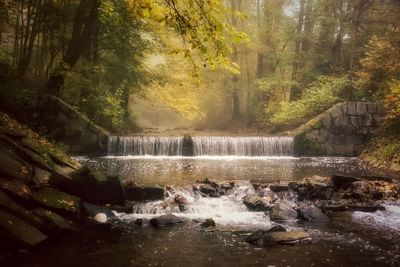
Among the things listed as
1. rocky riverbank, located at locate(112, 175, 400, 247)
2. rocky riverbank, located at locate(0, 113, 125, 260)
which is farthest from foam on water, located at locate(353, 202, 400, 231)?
rocky riverbank, located at locate(0, 113, 125, 260)

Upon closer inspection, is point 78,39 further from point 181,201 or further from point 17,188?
point 17,188

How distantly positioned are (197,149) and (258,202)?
10281 mm

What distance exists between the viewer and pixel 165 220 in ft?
27.7

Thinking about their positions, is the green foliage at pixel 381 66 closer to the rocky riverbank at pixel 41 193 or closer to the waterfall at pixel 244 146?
the waterfall at pixel 244 146

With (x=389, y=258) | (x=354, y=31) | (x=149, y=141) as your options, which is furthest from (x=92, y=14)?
(x=354, y=31)

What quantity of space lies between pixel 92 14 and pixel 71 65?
6.73 feet

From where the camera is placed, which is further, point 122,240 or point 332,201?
point 332,201

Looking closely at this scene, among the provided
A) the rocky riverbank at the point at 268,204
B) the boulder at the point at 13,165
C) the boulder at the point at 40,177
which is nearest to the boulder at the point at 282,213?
the rocky riverbank at the point at 268,204

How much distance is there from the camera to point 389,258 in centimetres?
639

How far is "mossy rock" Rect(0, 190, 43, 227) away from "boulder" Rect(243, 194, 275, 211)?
4.96 m

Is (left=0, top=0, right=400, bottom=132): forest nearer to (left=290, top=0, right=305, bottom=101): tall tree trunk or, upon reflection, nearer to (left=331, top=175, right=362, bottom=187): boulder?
(left=290, top=0, right=305, bottom=101): tall tree trunk

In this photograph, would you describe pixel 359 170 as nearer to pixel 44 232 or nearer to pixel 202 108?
pixel 44 232

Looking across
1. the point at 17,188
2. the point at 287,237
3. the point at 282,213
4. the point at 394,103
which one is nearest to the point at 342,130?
the point at 394,103

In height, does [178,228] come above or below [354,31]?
below
